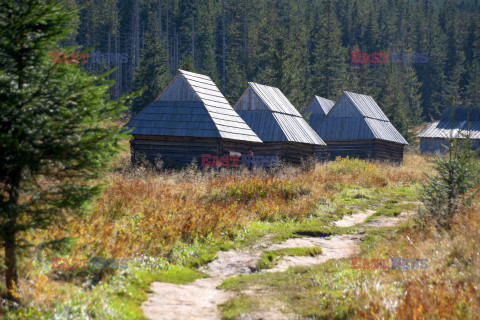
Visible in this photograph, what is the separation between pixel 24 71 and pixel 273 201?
9.97m

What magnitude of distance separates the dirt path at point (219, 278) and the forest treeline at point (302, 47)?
30.2 metres

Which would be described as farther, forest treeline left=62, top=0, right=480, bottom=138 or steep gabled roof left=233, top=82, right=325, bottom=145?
forest treeline left=62, top=0, right=480, bottom=138

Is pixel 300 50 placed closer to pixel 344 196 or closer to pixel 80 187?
pixel 344 196

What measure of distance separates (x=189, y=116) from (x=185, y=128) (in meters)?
0.85

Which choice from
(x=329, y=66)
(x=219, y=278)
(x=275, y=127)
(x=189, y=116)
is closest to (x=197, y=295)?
(x=219, y=278)

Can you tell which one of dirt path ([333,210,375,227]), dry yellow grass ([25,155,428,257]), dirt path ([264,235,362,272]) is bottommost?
dirt path ([333,210,375,227])

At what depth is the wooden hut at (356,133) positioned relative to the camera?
3472cm

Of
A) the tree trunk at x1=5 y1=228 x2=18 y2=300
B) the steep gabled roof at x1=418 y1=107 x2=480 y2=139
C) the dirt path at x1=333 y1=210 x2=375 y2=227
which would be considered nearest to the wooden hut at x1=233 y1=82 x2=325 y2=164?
the dirt path at x1=333 y1=210 x2=375 y2=227

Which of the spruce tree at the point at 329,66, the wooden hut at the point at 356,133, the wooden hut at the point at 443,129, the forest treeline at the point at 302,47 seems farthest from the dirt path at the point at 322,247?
the spruce tree at the point at 329,66

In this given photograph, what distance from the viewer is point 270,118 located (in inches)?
1076

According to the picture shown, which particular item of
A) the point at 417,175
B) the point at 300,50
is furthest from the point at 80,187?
the point at 300,50

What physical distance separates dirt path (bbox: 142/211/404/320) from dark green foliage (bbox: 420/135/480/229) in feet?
6.79

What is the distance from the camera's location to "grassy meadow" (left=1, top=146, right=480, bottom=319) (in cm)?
567

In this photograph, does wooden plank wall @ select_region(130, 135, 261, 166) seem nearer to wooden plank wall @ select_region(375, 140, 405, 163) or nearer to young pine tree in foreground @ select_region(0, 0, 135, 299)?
young pine tree in foreground @ select_region(0, 0, 135, 299)
